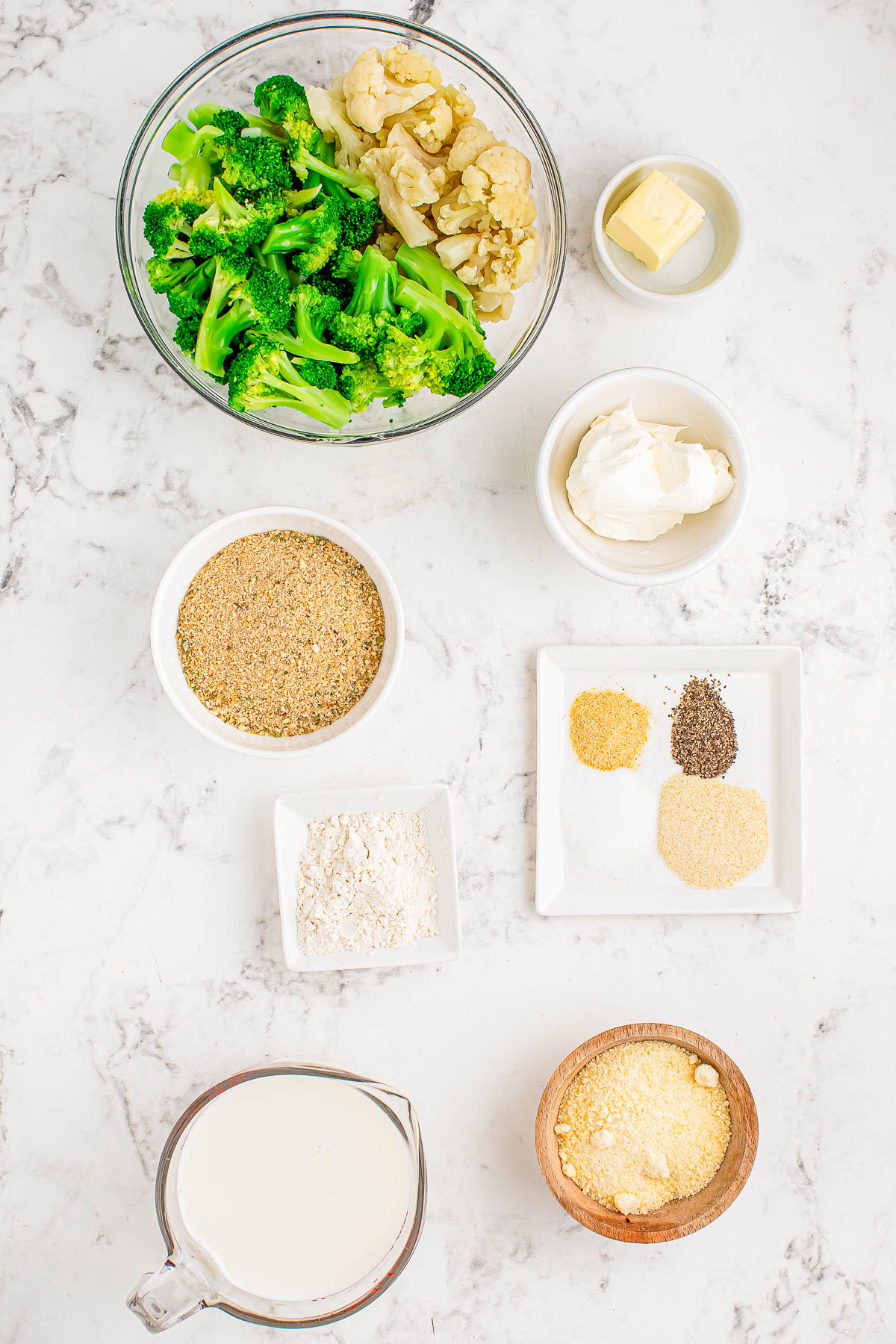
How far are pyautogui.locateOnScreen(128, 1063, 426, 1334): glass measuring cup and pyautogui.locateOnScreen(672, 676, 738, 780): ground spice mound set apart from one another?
26.7 inches

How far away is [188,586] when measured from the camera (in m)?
1.38

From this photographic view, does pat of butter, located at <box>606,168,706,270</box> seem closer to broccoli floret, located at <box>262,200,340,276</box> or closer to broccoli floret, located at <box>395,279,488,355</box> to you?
broccoli floret, located at <box>395,279,488,355</box>

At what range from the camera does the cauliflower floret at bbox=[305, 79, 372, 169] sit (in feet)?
3.67

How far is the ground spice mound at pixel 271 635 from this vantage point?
137 centimetres

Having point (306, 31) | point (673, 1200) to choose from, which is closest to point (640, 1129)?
point (673, 1200)

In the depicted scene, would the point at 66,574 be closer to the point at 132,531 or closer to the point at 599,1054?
the point at 132,531

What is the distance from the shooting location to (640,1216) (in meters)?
1.36

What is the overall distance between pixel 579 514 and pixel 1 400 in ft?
3.02

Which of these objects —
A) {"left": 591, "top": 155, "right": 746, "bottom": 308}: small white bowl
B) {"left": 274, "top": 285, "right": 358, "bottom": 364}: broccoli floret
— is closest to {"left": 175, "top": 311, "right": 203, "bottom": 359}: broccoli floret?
{"left": 274, "top": 285, "right": 358, "bottom": 364}: broccoli floret

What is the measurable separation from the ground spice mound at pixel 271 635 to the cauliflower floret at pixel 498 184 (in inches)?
20.7

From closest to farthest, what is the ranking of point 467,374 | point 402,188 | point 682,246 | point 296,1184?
point 402,188 → point 467,374 → point 296,1184 → point 682,246

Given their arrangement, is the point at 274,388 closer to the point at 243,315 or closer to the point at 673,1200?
the point at 243,315

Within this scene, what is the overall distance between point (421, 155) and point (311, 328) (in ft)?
0.80

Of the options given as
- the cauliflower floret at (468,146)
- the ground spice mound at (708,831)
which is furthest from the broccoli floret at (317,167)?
the ground spice mound at (708,831)
